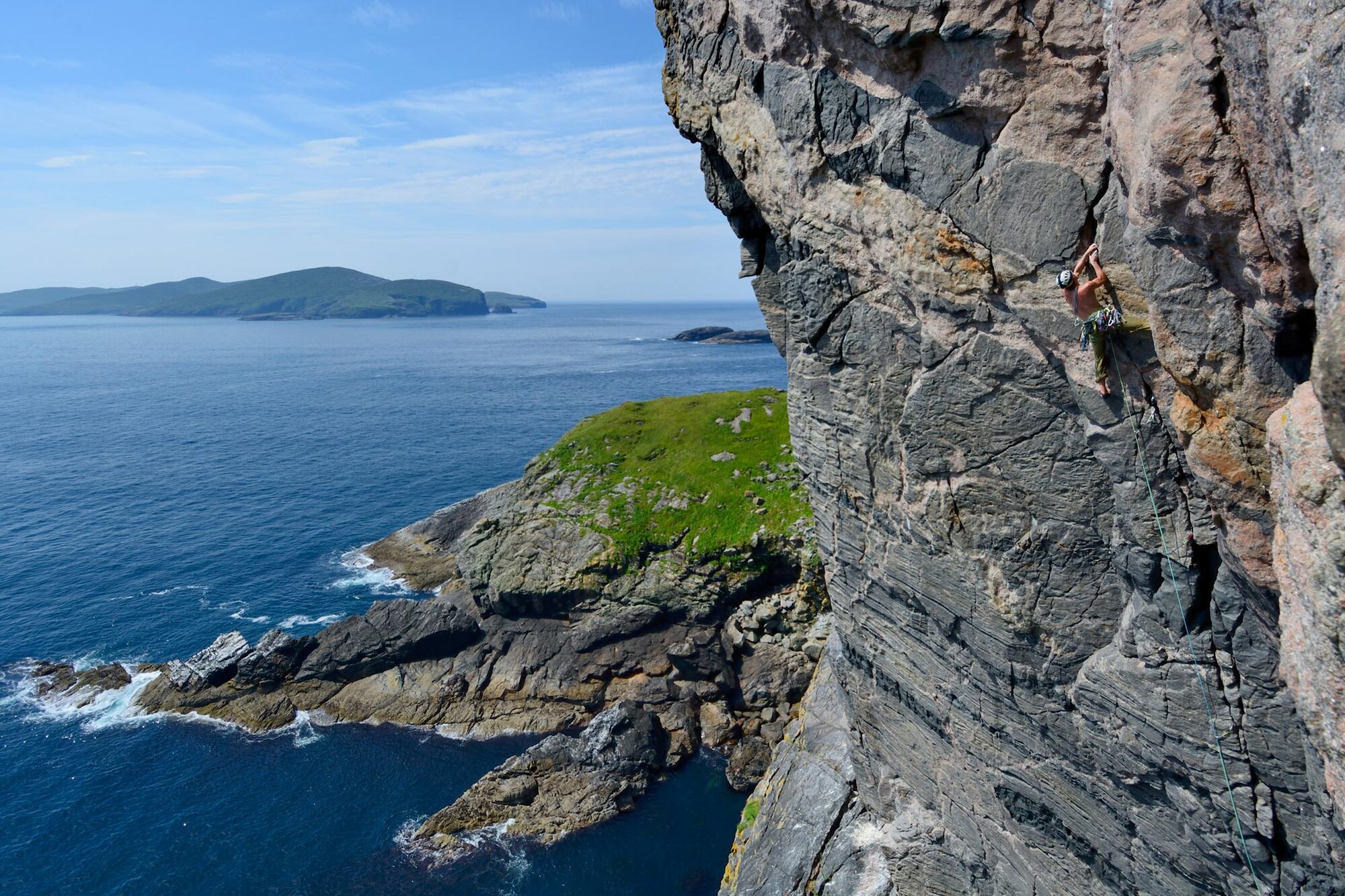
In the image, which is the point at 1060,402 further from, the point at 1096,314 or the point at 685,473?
Result: the point at 685,473

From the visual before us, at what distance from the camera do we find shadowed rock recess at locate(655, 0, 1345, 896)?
9633 mm

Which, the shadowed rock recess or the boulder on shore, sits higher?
the shadowed rock recess

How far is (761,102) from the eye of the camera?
64.1 feet

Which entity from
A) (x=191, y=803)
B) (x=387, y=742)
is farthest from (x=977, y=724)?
(x=191, y=803)

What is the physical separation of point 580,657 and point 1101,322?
42231 millimetres

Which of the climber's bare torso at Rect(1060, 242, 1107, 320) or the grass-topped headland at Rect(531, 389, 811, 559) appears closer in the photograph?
the climber's bare torso at Rect(1060, 242, 1107, 320)

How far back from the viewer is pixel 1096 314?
528 inches

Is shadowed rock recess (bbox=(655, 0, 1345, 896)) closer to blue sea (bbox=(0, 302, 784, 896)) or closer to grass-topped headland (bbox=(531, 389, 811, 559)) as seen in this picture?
blue sea (bbox=(0, 302, 784, 896))

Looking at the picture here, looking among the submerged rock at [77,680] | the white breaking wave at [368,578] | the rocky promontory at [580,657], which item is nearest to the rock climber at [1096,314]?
the rocky promontory at [580,657]

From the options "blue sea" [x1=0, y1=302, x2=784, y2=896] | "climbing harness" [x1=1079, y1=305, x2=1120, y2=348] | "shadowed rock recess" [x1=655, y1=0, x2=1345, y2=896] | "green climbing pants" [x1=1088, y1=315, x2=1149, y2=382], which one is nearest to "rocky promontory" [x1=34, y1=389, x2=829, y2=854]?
"blue sea" [x1=0, y1=302, x2=784, y2=896]

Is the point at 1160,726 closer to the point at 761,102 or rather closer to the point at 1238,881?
the point at 1238,881

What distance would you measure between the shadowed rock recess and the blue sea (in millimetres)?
18821

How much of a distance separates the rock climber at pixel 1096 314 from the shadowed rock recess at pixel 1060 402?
27 cm

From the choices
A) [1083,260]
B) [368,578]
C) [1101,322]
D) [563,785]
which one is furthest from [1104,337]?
[368,578]
